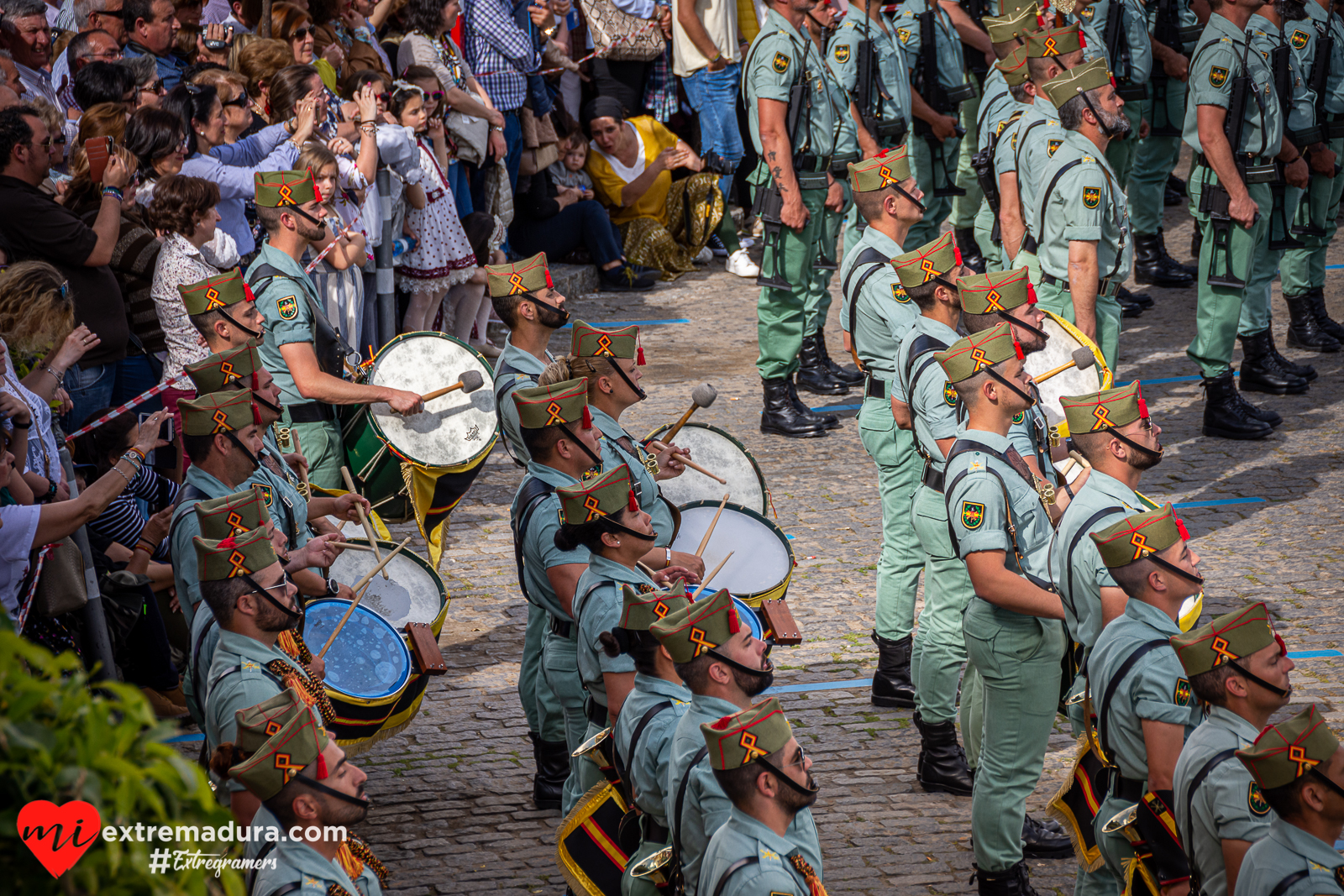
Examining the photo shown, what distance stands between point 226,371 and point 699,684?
2.68 metres

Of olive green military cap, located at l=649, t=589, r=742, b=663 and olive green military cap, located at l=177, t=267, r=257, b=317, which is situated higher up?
olive green military cap, located at l=177, t=267, r=257, b=317

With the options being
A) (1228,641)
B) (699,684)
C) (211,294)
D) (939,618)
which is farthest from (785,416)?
(1228,641)

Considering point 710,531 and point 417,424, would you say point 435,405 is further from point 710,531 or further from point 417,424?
point 710,531

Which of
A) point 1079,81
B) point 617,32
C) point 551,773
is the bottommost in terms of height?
point 551,773

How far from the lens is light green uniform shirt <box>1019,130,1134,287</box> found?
7.55 metres

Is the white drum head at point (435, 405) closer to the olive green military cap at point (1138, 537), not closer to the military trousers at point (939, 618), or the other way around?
the military trousers at point (939, 618)

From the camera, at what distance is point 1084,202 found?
24.8ft

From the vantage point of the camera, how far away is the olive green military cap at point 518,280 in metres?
6.44

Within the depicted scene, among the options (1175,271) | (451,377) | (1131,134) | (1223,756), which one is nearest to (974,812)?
(1223,756)

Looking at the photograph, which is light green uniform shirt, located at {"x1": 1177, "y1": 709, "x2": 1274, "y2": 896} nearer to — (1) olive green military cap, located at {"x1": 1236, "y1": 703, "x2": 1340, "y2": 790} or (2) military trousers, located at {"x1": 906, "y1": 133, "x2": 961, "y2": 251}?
(1) olive green military cap, located at {"x1": 1236, "y1": 703, "x2": 1340, "y2": 790}

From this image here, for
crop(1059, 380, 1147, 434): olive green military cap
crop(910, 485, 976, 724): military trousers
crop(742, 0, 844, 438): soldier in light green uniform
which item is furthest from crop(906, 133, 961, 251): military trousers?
crop(1059, 380, 1147, 434): olive green military cap

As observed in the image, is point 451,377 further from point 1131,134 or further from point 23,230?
point 1131,134

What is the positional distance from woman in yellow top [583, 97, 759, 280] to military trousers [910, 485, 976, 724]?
828cm

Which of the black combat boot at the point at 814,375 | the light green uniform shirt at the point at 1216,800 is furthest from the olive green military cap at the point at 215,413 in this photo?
the black combat boot at the point at 814,375
